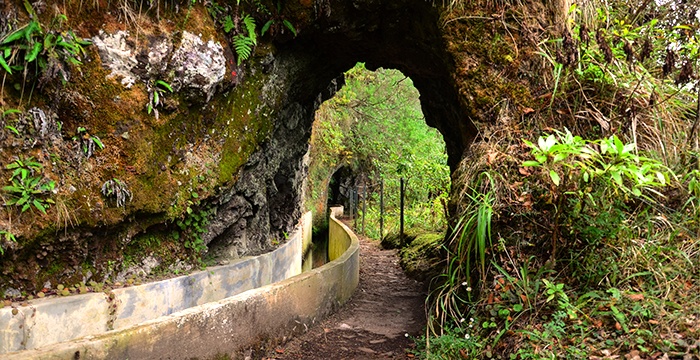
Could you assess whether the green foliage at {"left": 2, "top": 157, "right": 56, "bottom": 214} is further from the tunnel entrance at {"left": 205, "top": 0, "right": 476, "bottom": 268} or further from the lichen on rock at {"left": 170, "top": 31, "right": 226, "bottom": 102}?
the tunnel entrance at {"left": 205, "top": 0, "right": 476, "bottom": 268}

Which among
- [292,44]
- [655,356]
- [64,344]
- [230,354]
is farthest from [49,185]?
[655,356]

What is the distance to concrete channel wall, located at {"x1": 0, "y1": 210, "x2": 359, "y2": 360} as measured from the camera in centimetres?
346

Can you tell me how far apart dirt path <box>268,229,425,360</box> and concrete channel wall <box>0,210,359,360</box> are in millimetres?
217

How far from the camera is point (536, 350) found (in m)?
3.36

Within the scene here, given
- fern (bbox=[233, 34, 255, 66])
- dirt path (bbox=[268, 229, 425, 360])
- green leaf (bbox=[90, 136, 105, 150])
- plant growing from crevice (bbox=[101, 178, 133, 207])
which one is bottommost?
dirt path (bbox=[268, 229, 425, 360])

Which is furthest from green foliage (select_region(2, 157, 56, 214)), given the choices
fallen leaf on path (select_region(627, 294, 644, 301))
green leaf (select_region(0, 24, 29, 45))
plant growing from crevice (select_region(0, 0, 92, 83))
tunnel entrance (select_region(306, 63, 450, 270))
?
tunnel entrance (select_region(306, 63, 450, 270))

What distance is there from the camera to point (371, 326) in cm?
628

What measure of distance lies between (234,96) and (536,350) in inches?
178

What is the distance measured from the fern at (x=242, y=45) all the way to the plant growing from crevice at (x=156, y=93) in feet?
3.15

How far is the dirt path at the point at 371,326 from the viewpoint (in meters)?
5.17

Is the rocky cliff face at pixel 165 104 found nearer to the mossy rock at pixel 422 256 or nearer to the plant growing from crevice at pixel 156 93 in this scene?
the plant growing from crevice at pixel 156 93

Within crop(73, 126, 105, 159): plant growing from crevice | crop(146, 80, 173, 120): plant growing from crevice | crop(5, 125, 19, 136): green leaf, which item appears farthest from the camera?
crop(146, 80, 173, 120): plant growing from crevice

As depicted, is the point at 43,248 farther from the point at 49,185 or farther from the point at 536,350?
the point at 536,350

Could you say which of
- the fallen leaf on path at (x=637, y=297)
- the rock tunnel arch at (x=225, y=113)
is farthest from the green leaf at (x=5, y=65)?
the fallen leaf on path at (x=637, y=297)
